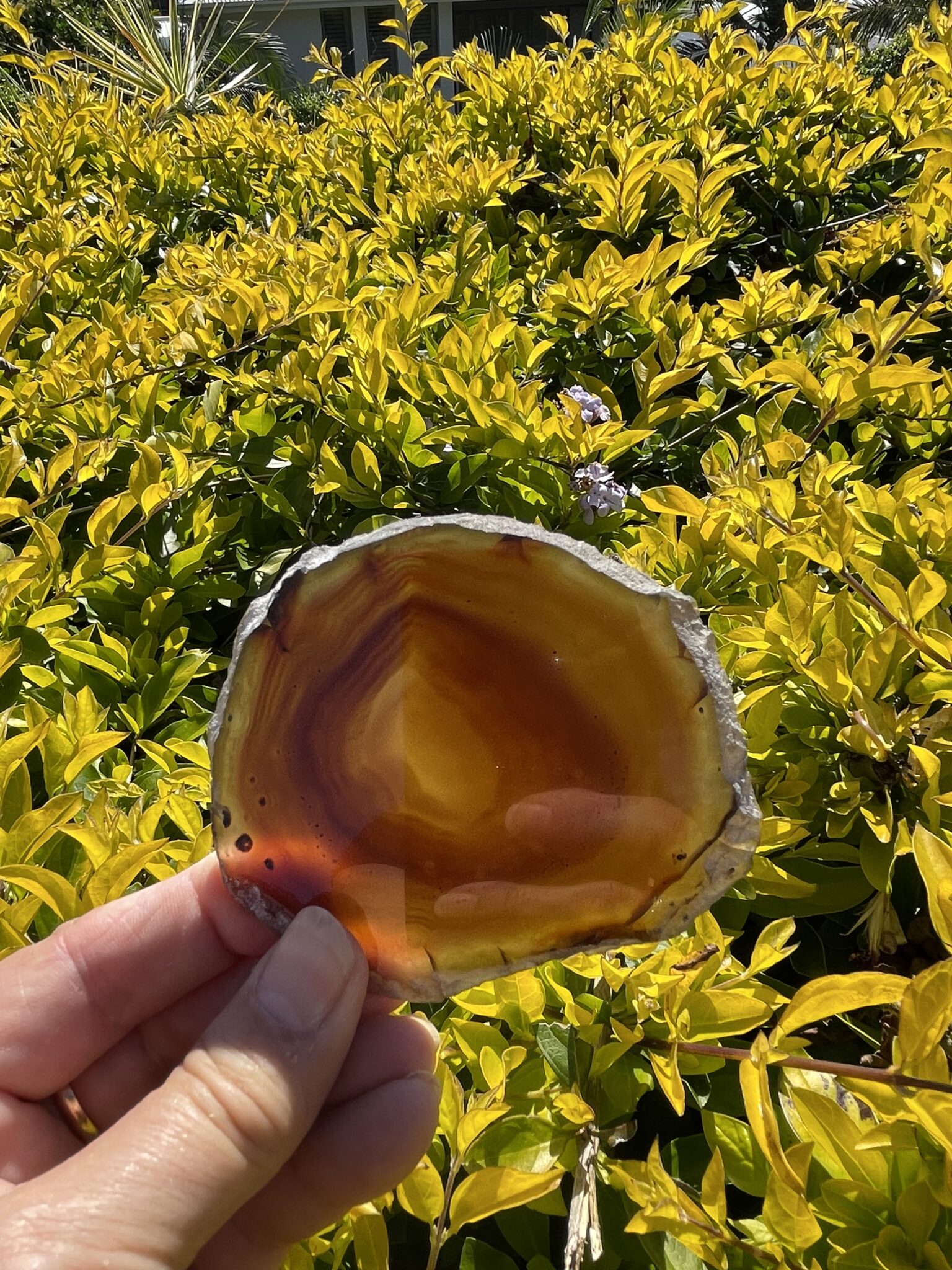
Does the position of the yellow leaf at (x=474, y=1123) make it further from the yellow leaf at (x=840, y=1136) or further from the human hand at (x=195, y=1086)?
the yellow leaf at (x=840, y=1136)

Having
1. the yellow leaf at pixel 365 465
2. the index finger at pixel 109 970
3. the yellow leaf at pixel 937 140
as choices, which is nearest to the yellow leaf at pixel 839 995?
the index finger at pixel 109 970

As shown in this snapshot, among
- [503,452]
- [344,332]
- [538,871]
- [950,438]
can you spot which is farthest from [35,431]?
[950,438]

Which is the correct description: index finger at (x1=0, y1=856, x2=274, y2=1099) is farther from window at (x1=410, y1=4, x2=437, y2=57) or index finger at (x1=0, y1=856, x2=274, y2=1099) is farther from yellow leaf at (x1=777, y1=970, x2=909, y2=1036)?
window at (x1=410, y1=4, x2=437, y2=57)

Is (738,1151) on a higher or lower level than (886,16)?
lower

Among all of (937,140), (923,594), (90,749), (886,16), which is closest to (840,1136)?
(923,594)

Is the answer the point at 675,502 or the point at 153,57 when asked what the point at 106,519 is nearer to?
the point at 675,502
